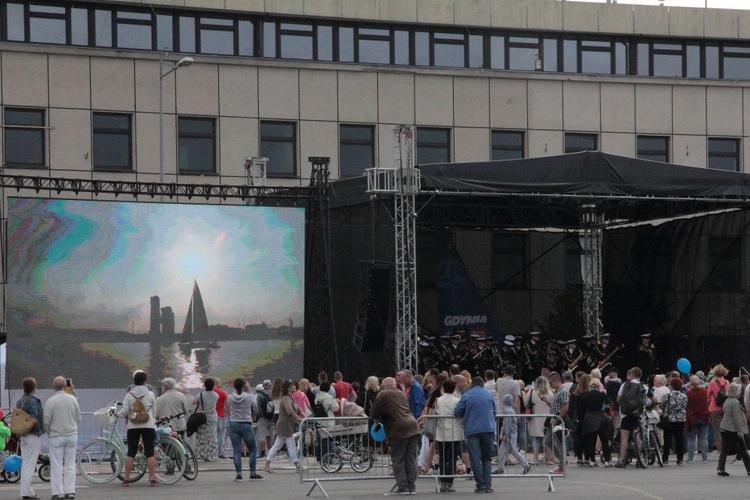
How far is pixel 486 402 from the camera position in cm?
1812

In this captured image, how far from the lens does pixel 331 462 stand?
19.1 metres

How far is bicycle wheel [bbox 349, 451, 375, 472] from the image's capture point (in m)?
19.0

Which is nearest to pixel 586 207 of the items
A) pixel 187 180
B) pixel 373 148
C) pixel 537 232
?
pixel 537 232

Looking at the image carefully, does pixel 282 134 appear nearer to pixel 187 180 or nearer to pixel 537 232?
pixel 187 180

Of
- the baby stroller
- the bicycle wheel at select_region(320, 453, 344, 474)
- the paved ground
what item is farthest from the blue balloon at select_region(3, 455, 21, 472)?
the bicycle wheel at select_region(320, 453, 344, 474)

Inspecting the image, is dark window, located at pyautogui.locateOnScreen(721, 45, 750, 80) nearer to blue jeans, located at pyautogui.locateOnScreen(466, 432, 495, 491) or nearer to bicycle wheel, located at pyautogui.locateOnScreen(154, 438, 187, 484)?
bicycle wheel, located at pyautogui.locateOnScreen(154, 438, 187, 484)

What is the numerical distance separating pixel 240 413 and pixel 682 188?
46.6ft

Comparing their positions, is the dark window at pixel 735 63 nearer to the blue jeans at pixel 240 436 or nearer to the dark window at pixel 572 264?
the dark window at pixel 572 264

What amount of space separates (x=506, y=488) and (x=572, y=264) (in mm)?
22580

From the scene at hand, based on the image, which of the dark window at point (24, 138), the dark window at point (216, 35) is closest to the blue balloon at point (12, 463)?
the dark window at point (24, 138)

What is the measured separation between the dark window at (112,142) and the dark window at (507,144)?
11.9 metres

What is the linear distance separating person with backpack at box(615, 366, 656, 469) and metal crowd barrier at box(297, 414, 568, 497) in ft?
7.51

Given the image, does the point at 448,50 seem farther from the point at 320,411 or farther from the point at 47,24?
the point at 320,411

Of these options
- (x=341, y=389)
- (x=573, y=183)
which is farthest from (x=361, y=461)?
(x=573, y=183)
